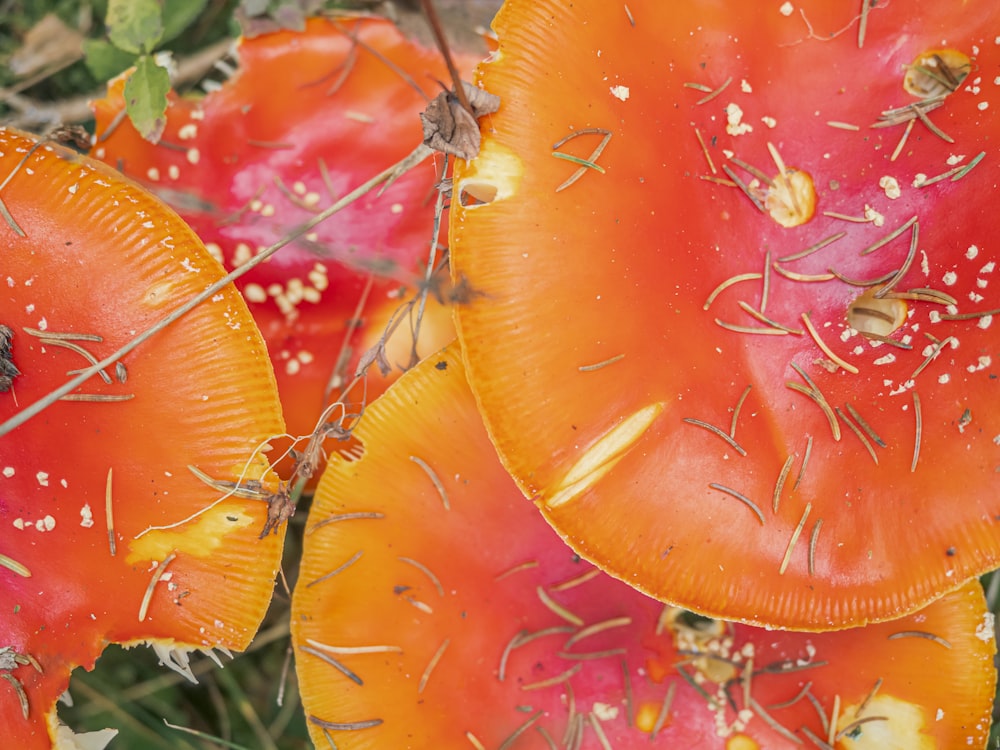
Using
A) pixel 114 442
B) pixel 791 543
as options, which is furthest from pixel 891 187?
pixel 114 442

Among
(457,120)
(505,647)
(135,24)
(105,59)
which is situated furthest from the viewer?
(105,59)

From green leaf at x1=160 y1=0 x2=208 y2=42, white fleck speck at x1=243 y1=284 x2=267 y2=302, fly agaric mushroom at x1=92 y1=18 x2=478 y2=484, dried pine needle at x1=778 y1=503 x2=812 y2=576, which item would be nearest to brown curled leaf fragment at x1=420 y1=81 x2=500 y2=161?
fly agaric mushroom at x1=92 y1=18 x2=478 y2=484

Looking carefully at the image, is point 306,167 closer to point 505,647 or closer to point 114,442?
point 114,442

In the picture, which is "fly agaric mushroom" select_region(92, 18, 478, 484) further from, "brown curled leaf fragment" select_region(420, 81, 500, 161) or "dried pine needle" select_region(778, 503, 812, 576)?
"dried pine needle" select_region(778, 503, 812, 576)

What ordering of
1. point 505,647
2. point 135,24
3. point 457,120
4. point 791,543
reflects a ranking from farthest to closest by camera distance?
point 135,24, point 505,647, point 791,543, point 457,120

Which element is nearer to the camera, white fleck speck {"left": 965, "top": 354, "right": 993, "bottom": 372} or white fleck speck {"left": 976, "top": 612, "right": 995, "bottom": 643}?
white fleck speck {"left": 965, "top": 354, "right": 993, "bottom": 372}

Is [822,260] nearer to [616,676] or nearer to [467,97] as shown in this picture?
[467,97]
